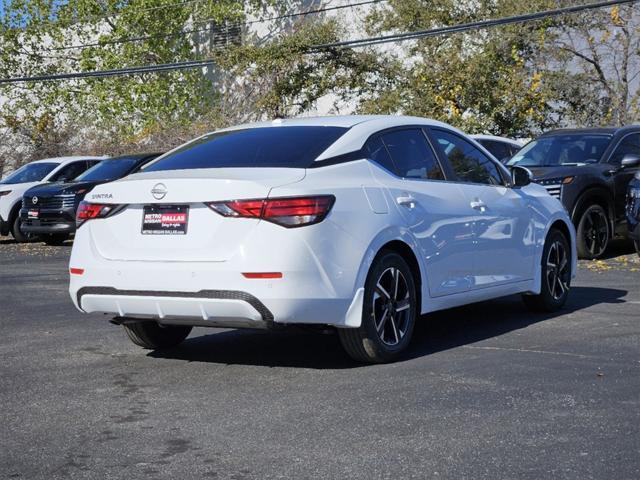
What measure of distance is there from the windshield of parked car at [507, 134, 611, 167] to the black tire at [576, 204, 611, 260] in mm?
856

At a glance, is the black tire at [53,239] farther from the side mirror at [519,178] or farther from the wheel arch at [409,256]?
the wheel arch at [409,256]

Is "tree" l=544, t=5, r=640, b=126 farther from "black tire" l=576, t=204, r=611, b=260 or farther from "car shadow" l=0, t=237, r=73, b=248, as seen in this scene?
"black tire" l=576, t=204, r=611, b=260

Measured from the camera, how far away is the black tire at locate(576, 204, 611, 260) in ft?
50.4

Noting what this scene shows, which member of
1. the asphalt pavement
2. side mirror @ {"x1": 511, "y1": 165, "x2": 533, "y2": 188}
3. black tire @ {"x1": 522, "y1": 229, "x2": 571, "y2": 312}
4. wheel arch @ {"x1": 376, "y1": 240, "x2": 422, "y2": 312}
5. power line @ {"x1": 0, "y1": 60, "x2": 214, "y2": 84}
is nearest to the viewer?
the asphalt pavement

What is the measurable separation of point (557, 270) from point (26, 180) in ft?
54.9

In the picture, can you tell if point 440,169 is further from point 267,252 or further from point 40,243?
point 40,243

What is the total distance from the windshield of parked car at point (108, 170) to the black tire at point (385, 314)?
14707mm

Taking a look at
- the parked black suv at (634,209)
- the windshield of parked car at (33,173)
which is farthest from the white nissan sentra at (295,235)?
the windshield of parked car at (33,173)

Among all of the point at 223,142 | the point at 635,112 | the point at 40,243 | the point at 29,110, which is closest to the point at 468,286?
the point at 223,142

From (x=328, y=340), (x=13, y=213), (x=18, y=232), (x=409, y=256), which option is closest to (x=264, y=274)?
(x=409, y=256)

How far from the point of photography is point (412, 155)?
835cm

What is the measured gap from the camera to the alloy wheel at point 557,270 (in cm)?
998

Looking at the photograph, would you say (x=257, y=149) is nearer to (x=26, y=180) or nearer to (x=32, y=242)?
(x=32, y=242)

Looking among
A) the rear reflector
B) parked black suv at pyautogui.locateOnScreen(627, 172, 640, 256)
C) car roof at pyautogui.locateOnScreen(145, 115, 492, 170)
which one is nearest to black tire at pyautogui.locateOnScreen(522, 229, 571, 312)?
car roof at pyautogui.locateOnScreen(145, 115, 492, 170)
